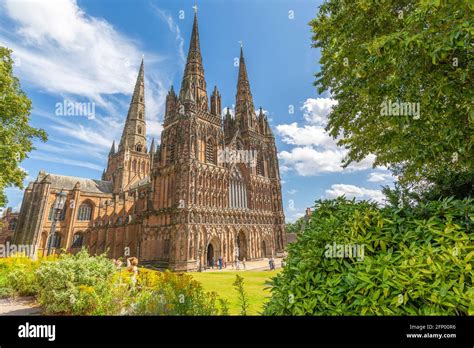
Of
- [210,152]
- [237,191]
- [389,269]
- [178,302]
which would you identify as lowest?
[178,302]

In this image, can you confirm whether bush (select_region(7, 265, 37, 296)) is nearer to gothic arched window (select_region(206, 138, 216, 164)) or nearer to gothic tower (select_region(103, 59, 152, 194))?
gothic arched window (select_region(206, 138, 216, 164))

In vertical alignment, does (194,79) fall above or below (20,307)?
above

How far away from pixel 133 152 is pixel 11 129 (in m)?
45.2

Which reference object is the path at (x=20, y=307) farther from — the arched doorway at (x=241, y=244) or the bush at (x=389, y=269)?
the arched doorway at (x=241, y=244)

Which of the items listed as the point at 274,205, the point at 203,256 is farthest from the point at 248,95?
the point at 203,256

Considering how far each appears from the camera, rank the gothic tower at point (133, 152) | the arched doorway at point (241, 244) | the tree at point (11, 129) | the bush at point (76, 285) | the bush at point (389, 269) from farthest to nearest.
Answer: the gothic tower at point (133, 152), the arched doorway at point (241, 244), the tree at point (11, 129), the bush at point (76, 285), the bush at point (389, 269)

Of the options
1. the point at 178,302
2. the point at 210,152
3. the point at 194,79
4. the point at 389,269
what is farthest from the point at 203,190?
the point at 389,269

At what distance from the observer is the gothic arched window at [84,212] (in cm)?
3981

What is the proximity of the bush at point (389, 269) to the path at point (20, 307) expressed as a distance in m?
7.70

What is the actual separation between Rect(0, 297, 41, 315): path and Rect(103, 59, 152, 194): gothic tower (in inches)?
1834

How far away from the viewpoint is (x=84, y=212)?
40625 millimetres

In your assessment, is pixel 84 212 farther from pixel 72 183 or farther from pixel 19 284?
pixel 19 284

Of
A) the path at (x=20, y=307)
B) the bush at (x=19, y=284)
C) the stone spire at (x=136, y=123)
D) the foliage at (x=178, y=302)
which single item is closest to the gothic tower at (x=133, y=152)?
the stone spire at (x=136, y=123)
